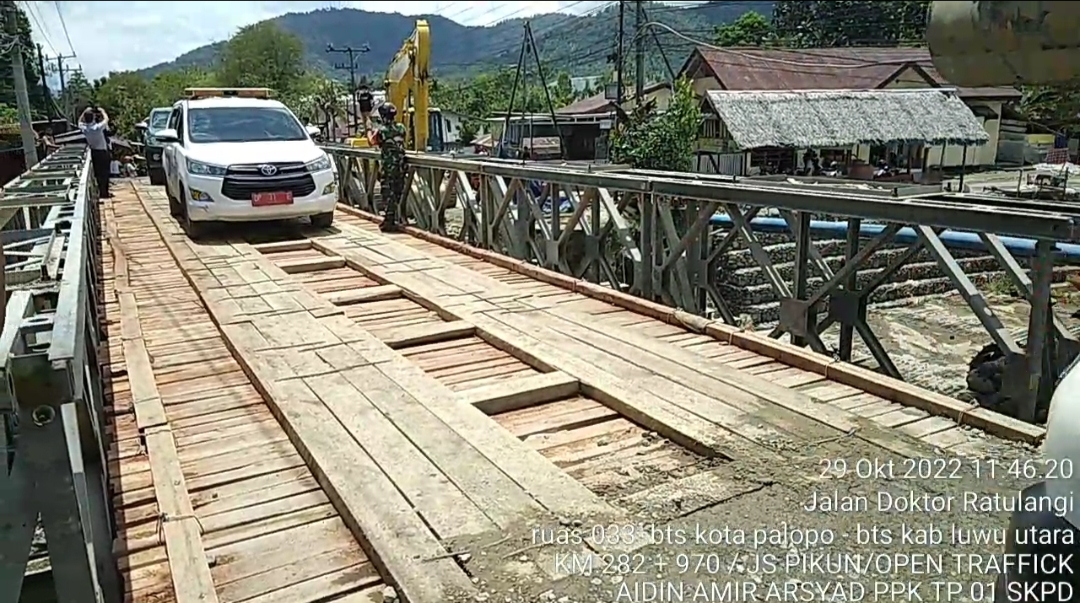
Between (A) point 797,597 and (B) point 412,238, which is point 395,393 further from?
(B) point 412,238

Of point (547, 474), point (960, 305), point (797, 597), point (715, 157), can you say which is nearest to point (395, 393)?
point (547, 474)

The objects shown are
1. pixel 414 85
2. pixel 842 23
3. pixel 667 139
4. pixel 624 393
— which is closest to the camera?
pixel 624 393

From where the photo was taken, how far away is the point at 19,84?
779 cm

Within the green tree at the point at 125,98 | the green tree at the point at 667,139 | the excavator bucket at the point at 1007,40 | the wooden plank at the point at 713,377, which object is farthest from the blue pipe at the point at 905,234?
the green tree at the point at 125,98

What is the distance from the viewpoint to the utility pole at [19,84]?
7704 mm

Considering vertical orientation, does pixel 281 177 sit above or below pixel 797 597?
above

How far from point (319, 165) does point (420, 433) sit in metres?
6.42

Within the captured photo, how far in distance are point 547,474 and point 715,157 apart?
23761 mm

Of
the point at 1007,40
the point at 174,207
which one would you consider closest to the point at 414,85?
the point at 174,207

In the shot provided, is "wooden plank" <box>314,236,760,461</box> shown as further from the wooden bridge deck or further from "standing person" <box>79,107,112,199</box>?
"standing person" <box>79,107,112,199</box>

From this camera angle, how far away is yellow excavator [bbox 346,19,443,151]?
11750mm

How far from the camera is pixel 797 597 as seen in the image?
91.7 inches

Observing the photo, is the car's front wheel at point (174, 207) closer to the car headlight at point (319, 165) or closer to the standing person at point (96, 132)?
the standing person at point (96, 132)

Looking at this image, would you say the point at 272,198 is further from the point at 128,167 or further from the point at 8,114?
the point at 128,167
